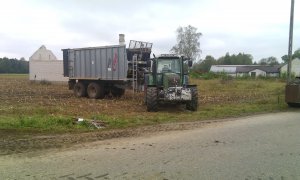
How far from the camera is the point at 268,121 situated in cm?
1512

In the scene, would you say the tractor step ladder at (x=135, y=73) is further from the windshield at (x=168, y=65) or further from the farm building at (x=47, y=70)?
the farm building at (x=47, y=70)

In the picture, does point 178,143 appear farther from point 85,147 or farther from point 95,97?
point 95,97

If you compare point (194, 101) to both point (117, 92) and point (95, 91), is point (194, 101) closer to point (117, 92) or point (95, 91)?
point (95, 91)

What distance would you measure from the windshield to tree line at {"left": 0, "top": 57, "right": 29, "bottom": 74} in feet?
356

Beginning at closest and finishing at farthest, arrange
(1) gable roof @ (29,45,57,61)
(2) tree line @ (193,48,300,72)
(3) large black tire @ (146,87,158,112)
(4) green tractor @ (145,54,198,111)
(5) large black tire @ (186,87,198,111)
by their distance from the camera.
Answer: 1. (3) large black tire @ (146,87,158,112)
2. (4) green tractor @ (145,54,198,111)
3. (5) large black tire @ (186,87,198,111)
4. (1) gable roof @ (29,45,57,61)
5. (2) tree line @ (193,48,300,72)

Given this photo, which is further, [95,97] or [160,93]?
[95,97]

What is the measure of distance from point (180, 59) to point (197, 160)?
38.8 feet

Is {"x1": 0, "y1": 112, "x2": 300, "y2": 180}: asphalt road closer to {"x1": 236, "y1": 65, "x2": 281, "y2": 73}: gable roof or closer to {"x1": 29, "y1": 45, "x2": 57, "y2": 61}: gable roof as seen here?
{"x1": 29, "y1": 45, "x2": 57, "y2": 61}: gable roof

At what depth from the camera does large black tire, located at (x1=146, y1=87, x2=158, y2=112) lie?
17.9 meters

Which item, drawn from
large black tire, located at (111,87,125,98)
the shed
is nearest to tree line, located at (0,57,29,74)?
the shed

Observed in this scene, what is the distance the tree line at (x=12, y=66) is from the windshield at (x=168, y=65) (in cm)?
10837

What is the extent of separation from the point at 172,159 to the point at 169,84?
10.9 metres

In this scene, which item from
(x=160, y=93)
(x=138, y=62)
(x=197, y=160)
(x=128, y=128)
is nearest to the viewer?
(x=197, y=160)

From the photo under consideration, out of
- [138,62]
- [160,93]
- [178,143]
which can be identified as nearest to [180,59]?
[160,93]
